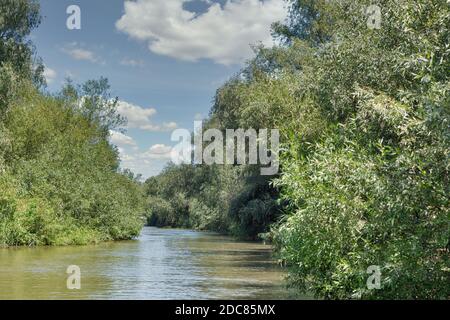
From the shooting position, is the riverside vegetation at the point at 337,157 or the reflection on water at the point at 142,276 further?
the reflection on water at the point at 142,276

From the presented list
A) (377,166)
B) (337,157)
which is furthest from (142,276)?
(377,166)

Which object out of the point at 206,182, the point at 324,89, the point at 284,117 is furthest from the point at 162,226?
the point at 324,89

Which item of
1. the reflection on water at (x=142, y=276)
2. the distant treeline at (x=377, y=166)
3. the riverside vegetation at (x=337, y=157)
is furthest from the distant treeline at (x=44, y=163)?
the distant treeline at (x=377, y=166)

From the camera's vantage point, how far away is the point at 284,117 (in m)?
28.0

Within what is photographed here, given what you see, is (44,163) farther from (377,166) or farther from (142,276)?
(377,166)

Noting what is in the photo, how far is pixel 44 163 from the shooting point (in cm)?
4519

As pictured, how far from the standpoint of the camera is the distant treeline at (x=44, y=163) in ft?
125

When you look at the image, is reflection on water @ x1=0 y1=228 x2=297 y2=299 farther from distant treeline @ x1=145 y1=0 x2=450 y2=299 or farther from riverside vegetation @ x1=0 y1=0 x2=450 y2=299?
distant treeline @ x1=145 y1=0 x2=450 y2=299

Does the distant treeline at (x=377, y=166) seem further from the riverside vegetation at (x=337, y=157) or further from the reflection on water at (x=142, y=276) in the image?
the reflection on water at (x=142, y=276)

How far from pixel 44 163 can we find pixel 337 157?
34451 millimetres

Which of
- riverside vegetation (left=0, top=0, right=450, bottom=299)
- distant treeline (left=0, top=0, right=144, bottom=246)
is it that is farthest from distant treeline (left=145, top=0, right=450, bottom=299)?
distant treeline (left=0, top=0, right=144, bottom=246)

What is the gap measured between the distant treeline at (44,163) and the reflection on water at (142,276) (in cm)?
552

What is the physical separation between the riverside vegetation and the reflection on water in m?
1.98
